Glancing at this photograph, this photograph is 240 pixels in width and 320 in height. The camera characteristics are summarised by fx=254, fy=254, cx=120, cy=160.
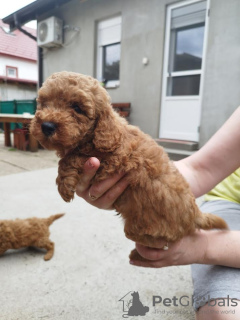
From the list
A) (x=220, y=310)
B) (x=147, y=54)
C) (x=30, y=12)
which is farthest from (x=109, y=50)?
(x=220, y=310)

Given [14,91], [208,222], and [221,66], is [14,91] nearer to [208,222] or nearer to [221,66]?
[221,66]

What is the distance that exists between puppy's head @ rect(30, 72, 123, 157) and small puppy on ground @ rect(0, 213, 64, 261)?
152 centimetres

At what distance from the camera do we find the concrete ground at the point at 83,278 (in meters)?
1.77

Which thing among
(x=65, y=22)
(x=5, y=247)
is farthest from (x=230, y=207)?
(x=65, y=22)

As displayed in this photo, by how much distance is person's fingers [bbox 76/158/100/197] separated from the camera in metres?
1.08

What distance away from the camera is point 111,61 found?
25.2 feet

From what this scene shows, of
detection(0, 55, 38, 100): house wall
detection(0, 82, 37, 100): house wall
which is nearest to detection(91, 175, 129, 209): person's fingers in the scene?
detection(0, 55, 38, 100): house wall

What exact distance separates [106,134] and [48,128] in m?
0.25

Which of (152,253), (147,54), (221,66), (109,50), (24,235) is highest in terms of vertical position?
(109,50)

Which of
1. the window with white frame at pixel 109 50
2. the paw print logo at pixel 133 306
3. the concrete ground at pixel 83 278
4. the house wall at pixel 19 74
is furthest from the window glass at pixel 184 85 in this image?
the paw print logo at pixel 133 306

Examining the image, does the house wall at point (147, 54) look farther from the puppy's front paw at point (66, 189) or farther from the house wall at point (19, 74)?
the puppy's front paw at point (66, 189)

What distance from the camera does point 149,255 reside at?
4.23 ft

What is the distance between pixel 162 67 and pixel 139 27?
134 cm

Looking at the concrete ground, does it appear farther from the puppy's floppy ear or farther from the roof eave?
the roof eave
